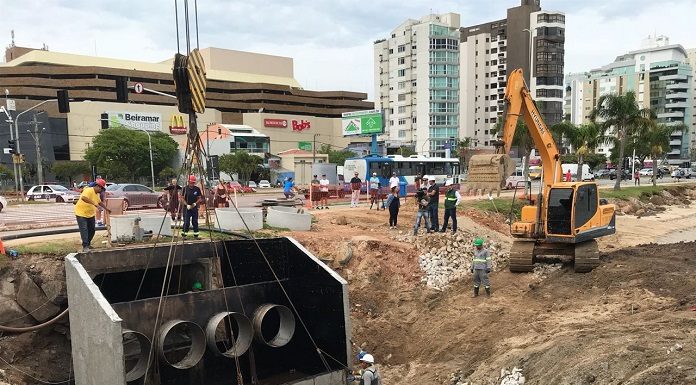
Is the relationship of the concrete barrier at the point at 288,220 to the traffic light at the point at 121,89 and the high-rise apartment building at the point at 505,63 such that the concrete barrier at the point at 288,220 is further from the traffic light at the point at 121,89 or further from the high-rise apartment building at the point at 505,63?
the high-rise apartment building at the point at 505,63

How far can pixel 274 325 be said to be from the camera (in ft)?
40.8

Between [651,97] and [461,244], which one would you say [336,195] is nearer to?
[461,244]

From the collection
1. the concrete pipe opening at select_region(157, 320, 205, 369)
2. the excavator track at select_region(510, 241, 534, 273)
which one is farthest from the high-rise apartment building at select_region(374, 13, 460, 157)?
the concrete pipe opening at select_region(157, 320, 205, 369)

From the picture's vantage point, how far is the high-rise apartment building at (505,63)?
83.6 m

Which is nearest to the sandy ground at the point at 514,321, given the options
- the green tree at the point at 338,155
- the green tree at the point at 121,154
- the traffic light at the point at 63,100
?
the traffic light at the point at 63,100

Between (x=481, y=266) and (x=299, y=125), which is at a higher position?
(x=299, y=125)

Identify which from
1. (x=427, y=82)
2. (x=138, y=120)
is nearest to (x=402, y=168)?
(x=138, y=120)

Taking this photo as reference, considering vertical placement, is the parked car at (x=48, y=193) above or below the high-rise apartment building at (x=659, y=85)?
below

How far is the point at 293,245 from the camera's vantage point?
12.5 meters

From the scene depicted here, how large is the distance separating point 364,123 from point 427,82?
39.7 m

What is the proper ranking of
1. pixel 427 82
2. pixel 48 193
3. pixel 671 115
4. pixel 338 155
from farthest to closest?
pixel 671 115 < pixel 427 82 < pixel 338 155 < pixel 48 193

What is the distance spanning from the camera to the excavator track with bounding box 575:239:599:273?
41.3 feet

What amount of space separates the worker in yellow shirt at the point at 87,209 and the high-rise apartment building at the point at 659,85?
4028 inches

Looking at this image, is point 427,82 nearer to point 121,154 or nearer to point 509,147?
point 121,154
